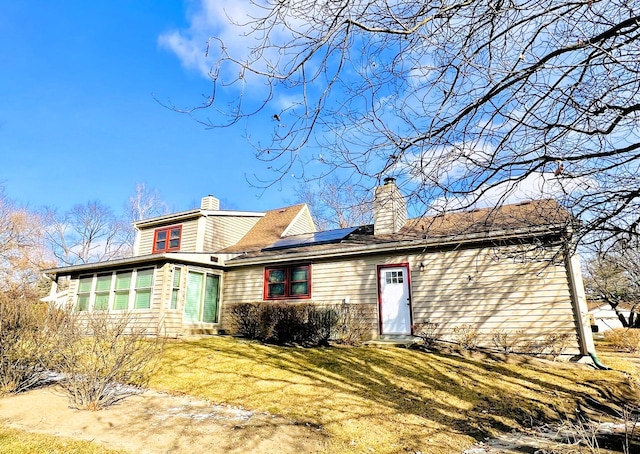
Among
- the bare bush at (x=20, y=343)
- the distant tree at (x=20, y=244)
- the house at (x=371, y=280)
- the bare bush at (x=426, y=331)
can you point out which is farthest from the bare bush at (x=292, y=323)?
the distant tree at (x=20, y=244)

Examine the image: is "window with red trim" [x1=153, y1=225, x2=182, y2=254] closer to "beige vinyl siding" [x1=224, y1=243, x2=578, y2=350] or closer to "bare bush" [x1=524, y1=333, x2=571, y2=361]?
"beige vinyl siding" [x1=224, y1=243, x2=578, y2=350]

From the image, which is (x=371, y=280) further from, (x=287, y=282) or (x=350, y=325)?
(x=287, y=282)

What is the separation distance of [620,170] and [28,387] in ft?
29.2

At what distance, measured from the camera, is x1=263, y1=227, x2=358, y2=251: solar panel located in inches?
516

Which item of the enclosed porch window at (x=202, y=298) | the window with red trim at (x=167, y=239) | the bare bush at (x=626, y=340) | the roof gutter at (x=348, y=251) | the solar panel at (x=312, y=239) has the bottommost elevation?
the bare bush at (x=626, y=340)

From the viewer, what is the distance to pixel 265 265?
12945 mm

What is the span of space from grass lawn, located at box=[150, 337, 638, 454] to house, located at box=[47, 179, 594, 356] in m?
1.47

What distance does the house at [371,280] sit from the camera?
865 cm

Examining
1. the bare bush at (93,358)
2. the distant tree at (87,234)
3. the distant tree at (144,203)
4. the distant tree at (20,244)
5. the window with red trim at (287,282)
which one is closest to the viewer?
the bare bush at (93,358)

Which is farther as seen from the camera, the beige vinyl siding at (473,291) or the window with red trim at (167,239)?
A: the window with red trim at (167,239)

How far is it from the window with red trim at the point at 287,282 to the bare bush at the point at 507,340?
221 inches

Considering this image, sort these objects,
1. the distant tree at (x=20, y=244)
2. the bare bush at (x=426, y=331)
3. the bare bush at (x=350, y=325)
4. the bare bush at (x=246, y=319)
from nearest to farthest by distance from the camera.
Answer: the bare bush at (x=426, y=331) → the bare bush at (x=350, y=325) → the bare bush at (x=246, y=319) → the distant tree at (x=20, y=244)

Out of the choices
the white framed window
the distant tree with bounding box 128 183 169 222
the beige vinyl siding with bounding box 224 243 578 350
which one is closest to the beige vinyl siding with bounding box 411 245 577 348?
the beige vinyl siding with bounding box 224 243 578 350

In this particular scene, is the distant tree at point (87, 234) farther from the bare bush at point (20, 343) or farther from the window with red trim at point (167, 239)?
the bare bush at point (20, 343)
